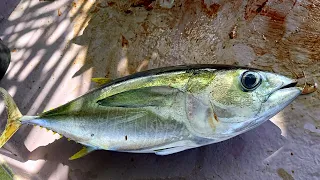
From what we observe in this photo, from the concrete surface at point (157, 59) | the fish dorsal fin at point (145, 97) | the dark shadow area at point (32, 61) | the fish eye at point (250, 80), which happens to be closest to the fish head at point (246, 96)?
the fish eye at point (250, 80)

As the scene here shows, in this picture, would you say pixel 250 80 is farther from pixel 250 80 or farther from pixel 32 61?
pixel 32 61

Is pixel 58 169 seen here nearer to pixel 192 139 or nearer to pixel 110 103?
pixel 110 103

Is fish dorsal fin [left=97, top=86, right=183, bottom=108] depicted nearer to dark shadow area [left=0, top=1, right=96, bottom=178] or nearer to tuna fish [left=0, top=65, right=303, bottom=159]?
tuna fish [left=0, top=65, right=303, bottom=159]

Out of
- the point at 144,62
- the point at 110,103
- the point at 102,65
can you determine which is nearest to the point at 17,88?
the point at 102,65

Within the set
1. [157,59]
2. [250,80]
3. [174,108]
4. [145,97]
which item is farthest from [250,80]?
[157,59]

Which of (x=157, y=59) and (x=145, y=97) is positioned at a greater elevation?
(x=145, y=97)

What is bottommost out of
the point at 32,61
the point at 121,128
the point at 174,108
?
the point at 32,61

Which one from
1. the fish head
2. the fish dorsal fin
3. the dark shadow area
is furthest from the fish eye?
the dark shadow area
